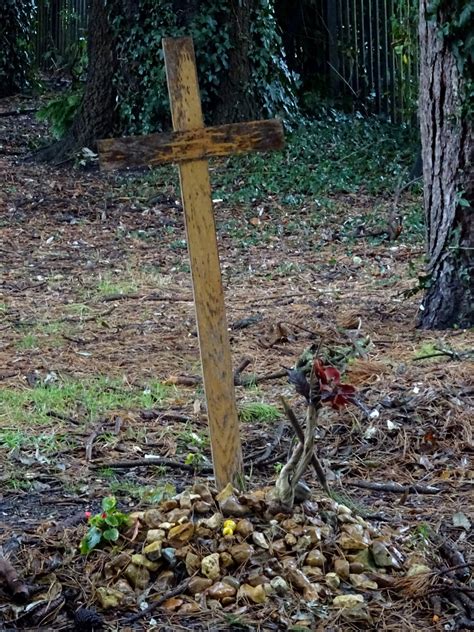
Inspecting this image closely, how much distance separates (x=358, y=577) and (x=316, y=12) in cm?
1376

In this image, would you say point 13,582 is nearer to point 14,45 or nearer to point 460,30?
point 460,30

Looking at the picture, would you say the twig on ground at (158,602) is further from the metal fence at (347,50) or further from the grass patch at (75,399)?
the metal fence at (347,50)

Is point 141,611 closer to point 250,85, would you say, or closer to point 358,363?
point 358,363

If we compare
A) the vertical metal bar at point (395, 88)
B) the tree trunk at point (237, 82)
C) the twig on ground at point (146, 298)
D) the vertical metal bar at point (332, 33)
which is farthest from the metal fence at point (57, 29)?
the twig on ground at point (146, 298)

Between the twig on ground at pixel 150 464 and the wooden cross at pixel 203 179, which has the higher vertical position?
the wooden cross at pixel 203 179

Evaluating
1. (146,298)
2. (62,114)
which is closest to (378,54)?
(62,114)

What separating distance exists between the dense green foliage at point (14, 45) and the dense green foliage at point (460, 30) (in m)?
12.8

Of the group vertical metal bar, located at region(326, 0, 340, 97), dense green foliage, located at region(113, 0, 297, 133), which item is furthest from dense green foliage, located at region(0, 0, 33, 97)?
vertical metal bar, located at region(326, 0, 340, 97)

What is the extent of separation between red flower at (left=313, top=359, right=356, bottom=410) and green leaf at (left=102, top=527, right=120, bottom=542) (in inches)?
32.5

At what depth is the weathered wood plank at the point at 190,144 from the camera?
3.77 metres

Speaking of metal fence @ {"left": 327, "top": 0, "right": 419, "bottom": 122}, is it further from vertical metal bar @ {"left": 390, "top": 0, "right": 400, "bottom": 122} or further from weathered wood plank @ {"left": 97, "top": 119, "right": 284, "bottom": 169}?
weathered wood plank @ {"left": 97, "top": 119, "right": 284, "bottom": 169}

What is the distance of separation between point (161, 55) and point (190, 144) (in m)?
9.73

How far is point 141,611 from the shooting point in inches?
127

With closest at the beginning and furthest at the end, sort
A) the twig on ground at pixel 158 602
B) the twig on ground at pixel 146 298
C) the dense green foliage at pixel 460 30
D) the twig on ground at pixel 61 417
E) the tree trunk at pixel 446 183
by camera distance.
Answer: the twig on ground at pixel 158 602 → the twig on ground at pixel 61 417 → the dense green foliage at pixel 460 30 → the tree trunk at pixel 446 183 → the twig on ground at pixel 146 298
